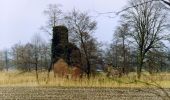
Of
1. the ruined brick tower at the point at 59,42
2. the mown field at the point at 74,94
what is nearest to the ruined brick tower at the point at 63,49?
the ruined brick tower at the point at 59,42

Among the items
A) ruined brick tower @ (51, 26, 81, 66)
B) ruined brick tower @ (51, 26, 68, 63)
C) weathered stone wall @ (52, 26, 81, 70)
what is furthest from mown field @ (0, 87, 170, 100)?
ruined brick tower @ (51, 26, 68, 63)

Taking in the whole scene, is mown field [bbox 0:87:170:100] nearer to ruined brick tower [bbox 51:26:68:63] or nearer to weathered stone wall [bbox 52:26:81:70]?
weathered stone wall [bbox 52:26:81:70]

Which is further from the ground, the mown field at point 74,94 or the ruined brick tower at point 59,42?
the ruined brick tower at point 59,42

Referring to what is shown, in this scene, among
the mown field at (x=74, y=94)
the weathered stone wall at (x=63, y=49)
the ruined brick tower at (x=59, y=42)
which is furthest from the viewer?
the ruined brick tower at (x=59, y=42)

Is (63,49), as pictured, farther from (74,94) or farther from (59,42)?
(74,94)

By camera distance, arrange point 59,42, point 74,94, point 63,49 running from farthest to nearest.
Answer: point 59,42, point 63,49, point 74,94

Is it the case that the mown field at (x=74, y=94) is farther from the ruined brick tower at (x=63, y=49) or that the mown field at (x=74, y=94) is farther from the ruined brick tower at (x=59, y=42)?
the ruined brick tower at (x=59, y=42)

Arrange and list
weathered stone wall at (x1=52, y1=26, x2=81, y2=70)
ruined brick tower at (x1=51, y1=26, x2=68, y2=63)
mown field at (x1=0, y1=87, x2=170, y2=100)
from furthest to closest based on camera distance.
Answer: ruined brick tower at (x1=51, y1=26, x2=68, y2=63) → weathered stone wall at (x1=52, y1=26, x2=81, y2=70) → mown field at (x1=0, y1=87, x2=170, y2=100)

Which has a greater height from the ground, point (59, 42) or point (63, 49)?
point (59, 42)

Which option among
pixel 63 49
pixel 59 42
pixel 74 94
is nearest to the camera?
pixel 74 94

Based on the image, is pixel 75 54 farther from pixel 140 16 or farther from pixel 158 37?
pixel 158 37

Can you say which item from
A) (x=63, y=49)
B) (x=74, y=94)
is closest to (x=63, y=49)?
(x=63, y=49)

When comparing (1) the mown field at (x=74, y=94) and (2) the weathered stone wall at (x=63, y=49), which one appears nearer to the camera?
(1) the mown field at (x=74, y=94)

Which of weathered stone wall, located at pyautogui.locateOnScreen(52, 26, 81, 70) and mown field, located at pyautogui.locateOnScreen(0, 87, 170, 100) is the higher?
weathered stone wall, located at pyautogui.locateOnScreen(52, 26, 81, 70)
